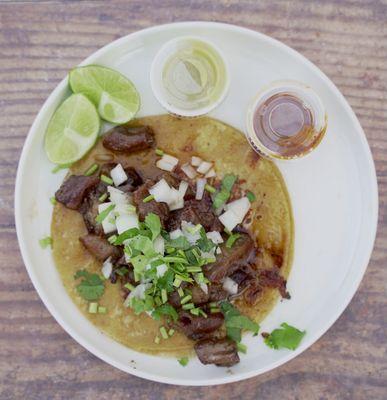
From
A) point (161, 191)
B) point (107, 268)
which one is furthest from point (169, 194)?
point (107, 268)

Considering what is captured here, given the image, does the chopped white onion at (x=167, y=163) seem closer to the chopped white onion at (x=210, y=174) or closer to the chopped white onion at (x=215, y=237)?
the chopped white onion at (x=210, y=174)

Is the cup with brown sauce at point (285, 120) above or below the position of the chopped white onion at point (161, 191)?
above

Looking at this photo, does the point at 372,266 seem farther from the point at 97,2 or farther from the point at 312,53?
the point at 97,2

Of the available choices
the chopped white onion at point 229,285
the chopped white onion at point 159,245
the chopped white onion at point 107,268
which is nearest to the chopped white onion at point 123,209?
the chopped white onion at point 159,245

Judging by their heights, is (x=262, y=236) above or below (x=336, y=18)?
below

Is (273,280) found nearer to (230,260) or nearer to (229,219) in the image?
(230,260)

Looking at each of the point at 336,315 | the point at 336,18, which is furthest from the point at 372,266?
the point at 336,18

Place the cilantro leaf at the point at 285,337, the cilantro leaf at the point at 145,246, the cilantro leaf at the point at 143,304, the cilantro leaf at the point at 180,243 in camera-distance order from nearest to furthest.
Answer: the cilantro leaf at the point at 145,246
the cilantro leaf at the point at 180,243
the cilantro leaf at the point at 143,304
the cilantro leaf at the point at 285,337
